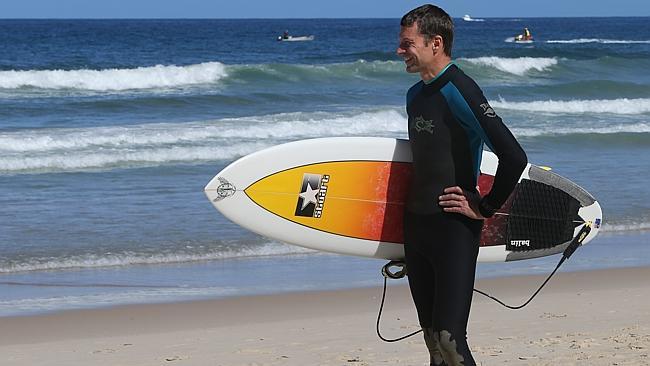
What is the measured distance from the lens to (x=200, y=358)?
186 inches

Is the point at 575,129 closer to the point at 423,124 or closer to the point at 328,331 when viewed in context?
the point at 328,331

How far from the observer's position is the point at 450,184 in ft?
10.1

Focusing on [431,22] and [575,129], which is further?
[575,129]

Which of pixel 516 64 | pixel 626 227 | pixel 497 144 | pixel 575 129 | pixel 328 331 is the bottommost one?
pixel 328 331

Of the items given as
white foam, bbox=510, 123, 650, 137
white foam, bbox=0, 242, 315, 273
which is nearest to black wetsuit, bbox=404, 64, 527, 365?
white foam, bbox=0, 242, 315, 273

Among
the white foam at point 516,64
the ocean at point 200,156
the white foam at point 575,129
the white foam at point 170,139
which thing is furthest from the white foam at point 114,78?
the white foam at point 575,129

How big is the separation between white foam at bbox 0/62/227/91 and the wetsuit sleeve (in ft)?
63.8

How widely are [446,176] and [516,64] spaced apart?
27039mm

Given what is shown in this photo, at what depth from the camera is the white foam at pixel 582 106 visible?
1970cm

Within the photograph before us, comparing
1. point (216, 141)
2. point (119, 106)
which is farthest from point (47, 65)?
point (216, 141)

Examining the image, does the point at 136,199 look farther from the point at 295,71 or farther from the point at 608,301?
the point at 295,71

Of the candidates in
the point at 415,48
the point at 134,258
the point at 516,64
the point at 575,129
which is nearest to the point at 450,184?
the point at 415,48

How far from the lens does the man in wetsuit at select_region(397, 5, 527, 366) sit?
3.02 metres

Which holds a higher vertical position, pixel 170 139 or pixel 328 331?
pixel 170 139
